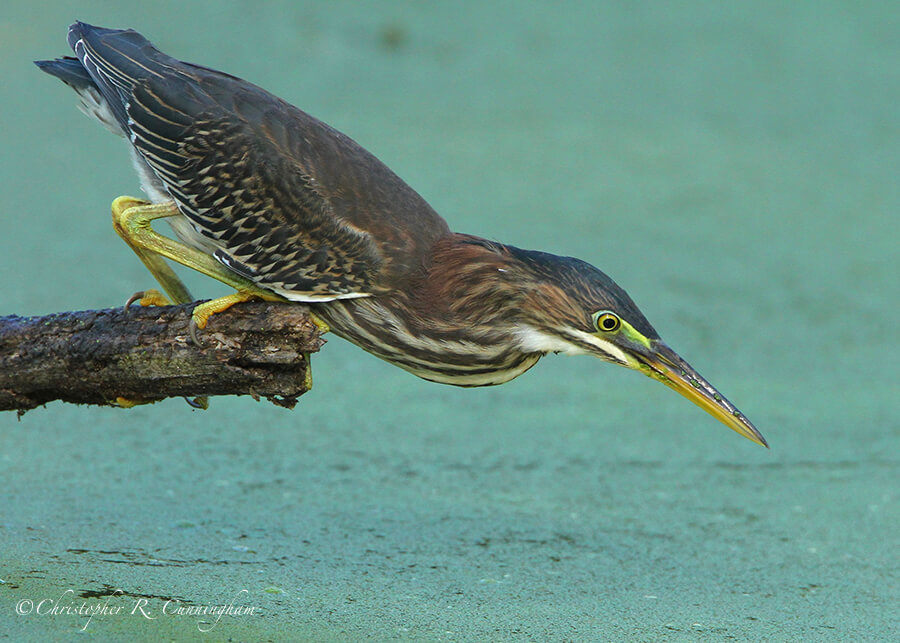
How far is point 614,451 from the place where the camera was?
4238 millimetres

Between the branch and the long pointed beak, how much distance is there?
84cm

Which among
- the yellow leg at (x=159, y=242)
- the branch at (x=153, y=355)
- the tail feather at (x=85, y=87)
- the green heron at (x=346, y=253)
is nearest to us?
the branch at (x=153, y=355)

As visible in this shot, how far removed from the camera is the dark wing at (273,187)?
296 centimetres

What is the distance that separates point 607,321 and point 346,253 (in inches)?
28.9

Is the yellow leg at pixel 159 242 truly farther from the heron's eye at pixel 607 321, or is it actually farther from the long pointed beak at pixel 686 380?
the long pointed beak at pixel 686 380

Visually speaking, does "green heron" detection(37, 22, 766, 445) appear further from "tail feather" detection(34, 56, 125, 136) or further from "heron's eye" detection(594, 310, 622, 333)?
"tail feather" detection(34, 56, 125, 136)

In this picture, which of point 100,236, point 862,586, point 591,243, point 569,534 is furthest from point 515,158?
point 862,586

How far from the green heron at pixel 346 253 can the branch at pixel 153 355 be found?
0.10 metres

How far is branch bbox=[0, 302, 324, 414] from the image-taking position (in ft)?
8.81

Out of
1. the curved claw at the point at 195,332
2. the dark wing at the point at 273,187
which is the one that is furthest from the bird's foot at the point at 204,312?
the dark wing at the point at 273,187

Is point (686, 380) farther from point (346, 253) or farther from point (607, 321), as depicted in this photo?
point (346, 253)

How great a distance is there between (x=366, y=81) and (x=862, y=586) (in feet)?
14.4

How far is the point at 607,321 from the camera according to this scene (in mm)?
2742

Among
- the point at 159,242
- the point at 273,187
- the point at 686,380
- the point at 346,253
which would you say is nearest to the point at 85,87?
the point at 159,242
